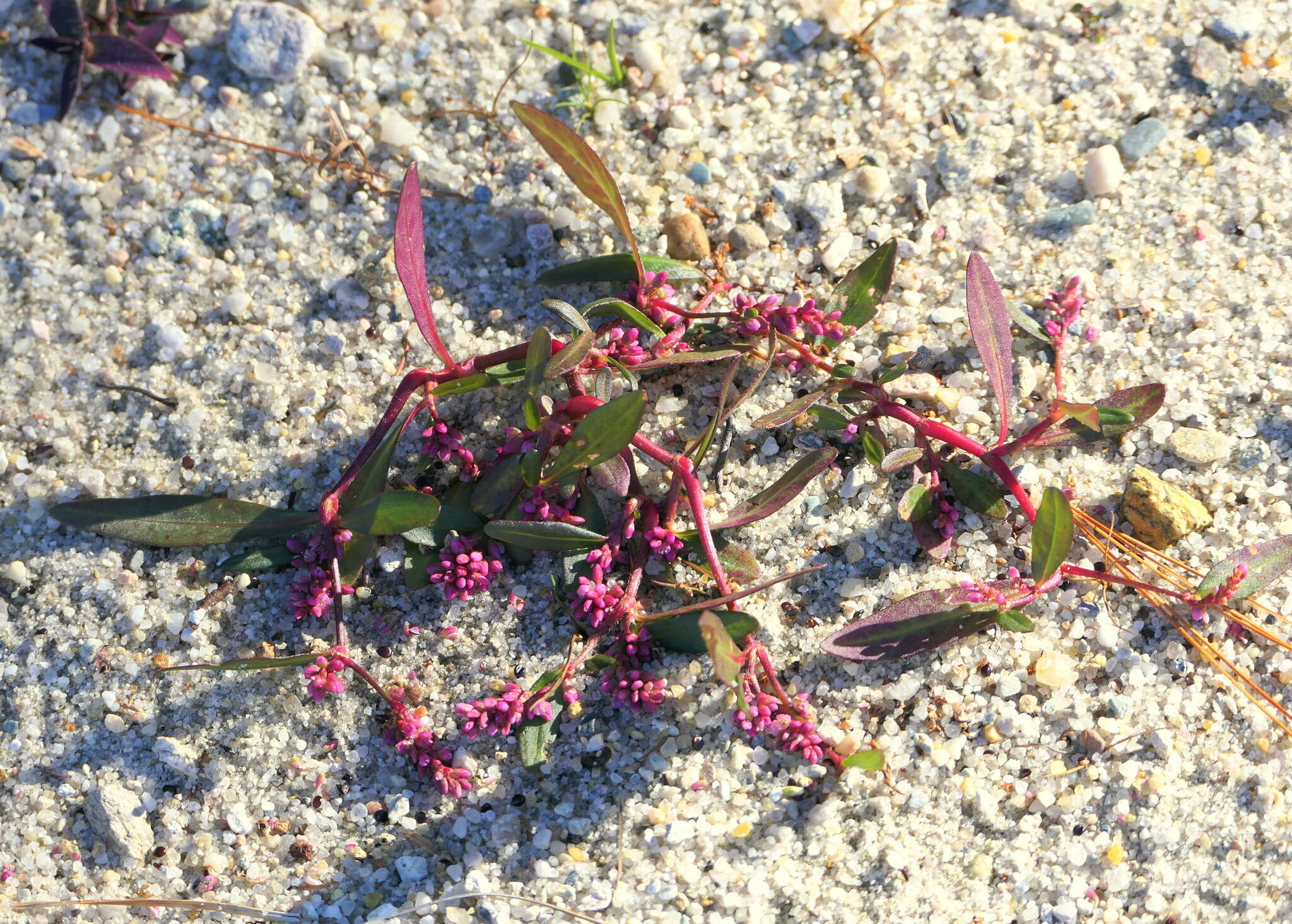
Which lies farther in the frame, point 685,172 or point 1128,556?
point 685,172

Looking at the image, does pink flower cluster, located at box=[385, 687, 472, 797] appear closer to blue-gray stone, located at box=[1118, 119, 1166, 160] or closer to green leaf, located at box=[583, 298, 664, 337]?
green leaf, located at box=[583, 298, 664, 337]

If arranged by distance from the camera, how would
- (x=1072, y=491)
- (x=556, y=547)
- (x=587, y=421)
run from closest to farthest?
(x=587, y=421) → (x=556, y=547) → (x=1072, y=491)

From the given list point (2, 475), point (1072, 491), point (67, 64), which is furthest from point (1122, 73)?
point (2, 475)

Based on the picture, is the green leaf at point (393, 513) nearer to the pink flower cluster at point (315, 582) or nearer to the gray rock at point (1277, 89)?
the pink flower cluster at point (315, 582)

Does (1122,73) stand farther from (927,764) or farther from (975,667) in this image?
(927,764)

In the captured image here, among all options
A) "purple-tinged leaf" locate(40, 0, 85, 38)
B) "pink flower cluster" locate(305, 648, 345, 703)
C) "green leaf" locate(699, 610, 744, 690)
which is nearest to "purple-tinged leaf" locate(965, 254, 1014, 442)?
"green leaf" locate(699, 610, 744, 690)

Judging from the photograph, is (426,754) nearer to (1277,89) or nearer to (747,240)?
(747,240)
